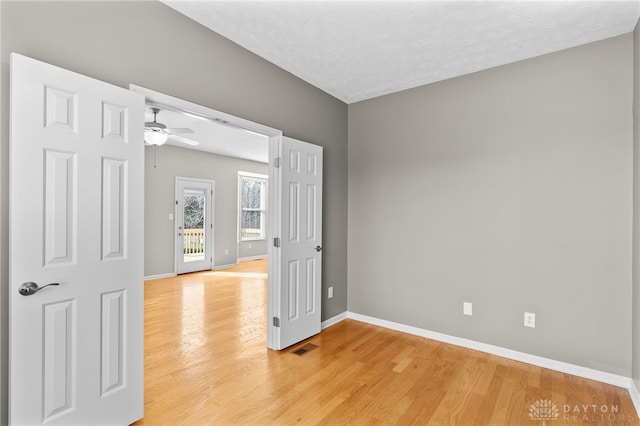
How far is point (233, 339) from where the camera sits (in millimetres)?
3303

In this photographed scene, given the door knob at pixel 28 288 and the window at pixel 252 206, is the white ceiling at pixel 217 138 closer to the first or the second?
the window at pixel 252 206

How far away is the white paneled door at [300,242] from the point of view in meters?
3.09

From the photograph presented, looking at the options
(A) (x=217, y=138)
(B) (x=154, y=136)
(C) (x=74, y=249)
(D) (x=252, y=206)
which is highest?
(A) (x=217, y=138)

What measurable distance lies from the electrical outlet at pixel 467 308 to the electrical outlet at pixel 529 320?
0.46m

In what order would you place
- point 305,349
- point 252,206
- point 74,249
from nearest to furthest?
1. point 74,249
2. point 305,349
3. point 252,206

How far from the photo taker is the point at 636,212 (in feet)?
7.67

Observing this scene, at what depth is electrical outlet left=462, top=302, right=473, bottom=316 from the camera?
3.16 m

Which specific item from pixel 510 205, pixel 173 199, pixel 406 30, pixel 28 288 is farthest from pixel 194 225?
pixel 510 205

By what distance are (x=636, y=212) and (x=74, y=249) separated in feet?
12.3

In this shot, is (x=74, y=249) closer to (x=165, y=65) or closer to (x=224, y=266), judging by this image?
(x=165, y=65)

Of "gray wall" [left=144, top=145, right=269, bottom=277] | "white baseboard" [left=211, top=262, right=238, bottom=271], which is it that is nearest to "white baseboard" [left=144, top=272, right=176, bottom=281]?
"gray wall" [left=144, top=145, right=269, bottom=277]

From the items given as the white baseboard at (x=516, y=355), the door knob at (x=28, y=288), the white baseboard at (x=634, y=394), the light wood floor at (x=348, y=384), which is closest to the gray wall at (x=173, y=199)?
the light wood floor at (x=348, y=384)

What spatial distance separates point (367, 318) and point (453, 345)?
1.03 m

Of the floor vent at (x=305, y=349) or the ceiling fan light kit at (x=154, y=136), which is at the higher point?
the ceiling fan light kit at (x=154, y=136)
